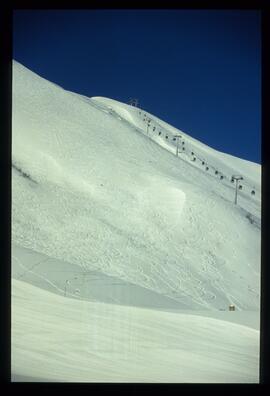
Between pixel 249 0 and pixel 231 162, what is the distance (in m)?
18.8

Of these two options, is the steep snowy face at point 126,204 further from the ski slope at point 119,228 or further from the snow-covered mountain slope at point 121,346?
the snow-covered mountain slope at point 121,346

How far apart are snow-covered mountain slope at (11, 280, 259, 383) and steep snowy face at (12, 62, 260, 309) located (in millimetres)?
2185

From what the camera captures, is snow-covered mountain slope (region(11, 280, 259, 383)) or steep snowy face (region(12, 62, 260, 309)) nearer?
Result: snow-covered mountain slope (region(11, 280, 259, 383))

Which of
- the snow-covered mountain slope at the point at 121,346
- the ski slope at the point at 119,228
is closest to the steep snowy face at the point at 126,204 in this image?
the ski slope at the point at 119,228

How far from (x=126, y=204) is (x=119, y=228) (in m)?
1.43

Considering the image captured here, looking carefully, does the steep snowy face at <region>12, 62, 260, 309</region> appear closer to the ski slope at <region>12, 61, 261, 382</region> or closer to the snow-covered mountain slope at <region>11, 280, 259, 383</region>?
the ski slope at <region>12, 61, 261, 382</region>

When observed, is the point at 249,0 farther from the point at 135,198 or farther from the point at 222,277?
the point at 135,198

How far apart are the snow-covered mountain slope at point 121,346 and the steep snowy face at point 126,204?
2185 millimetres

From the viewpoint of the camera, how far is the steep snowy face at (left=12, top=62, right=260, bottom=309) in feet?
26.5

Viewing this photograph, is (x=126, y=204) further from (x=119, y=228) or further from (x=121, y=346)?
(x=121, y=346)

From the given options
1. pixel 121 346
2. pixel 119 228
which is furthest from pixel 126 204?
pixel 121 346

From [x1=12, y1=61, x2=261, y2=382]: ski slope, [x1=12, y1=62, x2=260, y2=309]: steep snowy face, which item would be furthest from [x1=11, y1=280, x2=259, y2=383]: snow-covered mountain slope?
[x1=12, y1=62, x2=260, y2=309]: steep snowy face

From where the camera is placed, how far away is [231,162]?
20.1 metres

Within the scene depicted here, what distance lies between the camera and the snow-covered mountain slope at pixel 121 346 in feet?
7.04
